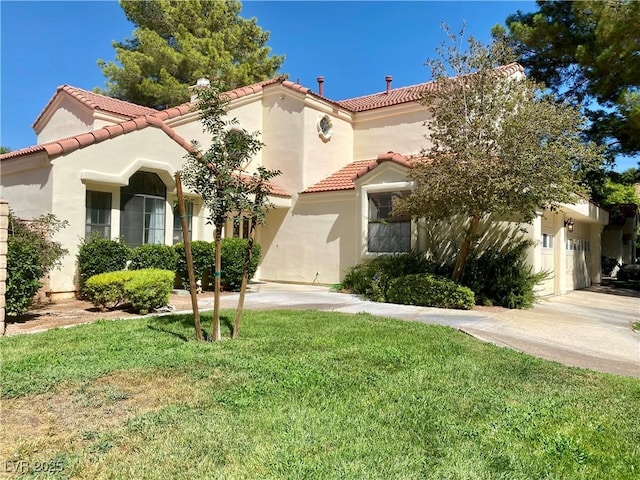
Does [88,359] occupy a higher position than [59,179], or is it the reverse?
[59,179]

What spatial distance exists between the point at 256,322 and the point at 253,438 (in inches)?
200

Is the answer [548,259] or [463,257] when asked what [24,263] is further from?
[548,259]

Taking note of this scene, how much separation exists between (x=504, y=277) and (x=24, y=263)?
38.2 feet

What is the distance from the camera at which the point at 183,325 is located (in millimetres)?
8211

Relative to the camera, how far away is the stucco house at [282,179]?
40.0 feet

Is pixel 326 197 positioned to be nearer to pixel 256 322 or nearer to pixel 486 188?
pixel 486 188

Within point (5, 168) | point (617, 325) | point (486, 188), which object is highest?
point (5, 168)

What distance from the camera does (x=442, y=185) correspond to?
11188 mm

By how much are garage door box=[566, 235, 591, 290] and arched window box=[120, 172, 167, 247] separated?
16.5 meters

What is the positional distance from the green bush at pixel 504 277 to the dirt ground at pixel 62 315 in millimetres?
8007

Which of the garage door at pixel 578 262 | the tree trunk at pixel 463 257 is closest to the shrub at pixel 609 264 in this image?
the garage door at pixel 578 262

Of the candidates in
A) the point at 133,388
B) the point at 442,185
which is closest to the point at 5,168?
Answer: the point at 133,388

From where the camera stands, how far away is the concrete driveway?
732 cm

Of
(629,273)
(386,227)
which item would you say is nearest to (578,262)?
(629,273)
